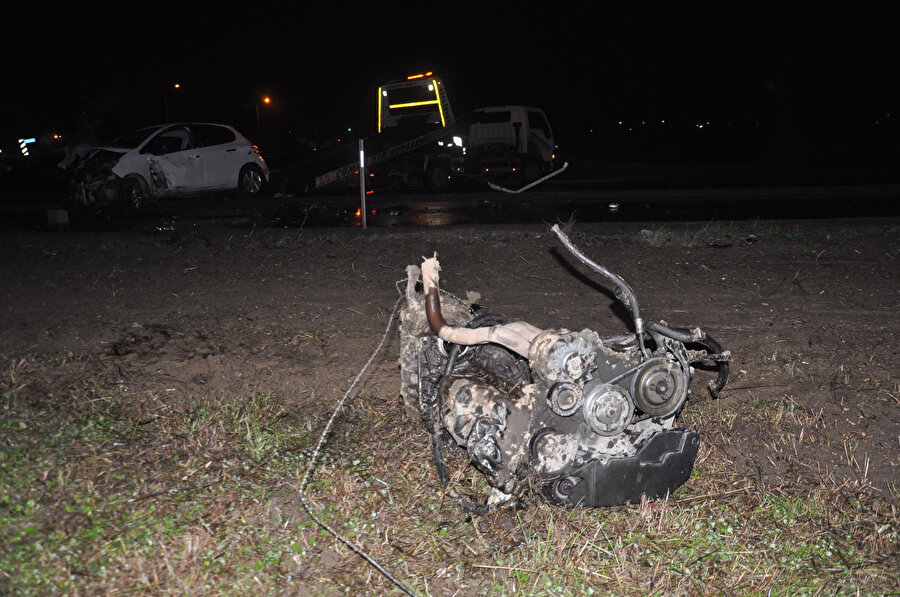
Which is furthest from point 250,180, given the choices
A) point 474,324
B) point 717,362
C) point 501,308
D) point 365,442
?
point 717,362

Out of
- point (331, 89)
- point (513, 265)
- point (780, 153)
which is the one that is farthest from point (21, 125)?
point (513, 265)

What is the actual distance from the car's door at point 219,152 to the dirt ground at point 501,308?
5.41 meters

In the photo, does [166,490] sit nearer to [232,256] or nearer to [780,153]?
[232,256]

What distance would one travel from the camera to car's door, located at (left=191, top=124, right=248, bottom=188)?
44.9 feet

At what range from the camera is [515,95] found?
2109 inches

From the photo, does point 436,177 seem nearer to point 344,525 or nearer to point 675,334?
point 675,334

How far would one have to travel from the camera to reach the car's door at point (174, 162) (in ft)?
42.2

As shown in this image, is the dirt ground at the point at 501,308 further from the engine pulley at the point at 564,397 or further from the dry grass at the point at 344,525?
the engine pulley at the point at 564,397

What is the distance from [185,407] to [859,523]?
3495mm

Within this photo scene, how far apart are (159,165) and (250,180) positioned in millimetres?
2261

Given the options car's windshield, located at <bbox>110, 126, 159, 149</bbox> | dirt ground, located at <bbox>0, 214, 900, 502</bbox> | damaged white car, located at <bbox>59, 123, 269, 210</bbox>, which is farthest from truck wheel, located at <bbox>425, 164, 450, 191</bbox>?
dirt ground, located at <bbox>0, 214, 900, 502</bbox>

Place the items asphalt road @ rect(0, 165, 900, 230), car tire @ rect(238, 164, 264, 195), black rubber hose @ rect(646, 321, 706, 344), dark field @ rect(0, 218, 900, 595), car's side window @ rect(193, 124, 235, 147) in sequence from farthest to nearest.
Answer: car tire @ rect(238, 164, 264, 195) → car's side window @ rect(193, 124, 235, 147) → asphalt road @ rect(0, 165, 900, 230) → black rubber hose @ rect(646, 321, 706, 344) → dark field @ rect(0, 218, 900, 595)

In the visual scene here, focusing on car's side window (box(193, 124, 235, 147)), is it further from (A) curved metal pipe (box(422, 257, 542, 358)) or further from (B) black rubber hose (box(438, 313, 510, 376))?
(A) curved metal pipe (box(422, 257, 542, 358))

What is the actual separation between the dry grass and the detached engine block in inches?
8.4
